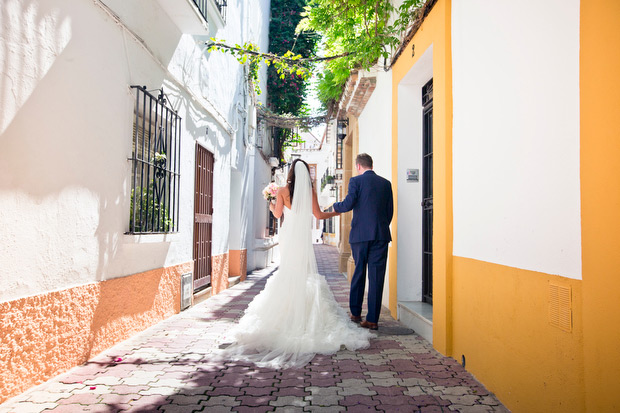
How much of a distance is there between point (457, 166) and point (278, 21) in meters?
13.4

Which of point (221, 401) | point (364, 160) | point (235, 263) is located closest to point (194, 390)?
point (221, 401)

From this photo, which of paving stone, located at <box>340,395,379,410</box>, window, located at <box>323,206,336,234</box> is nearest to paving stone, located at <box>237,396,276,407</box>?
paving stone, located at <box>340,395,379,410</box>

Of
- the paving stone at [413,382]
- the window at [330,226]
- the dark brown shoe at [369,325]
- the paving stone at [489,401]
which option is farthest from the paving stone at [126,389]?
the window at [330,226]

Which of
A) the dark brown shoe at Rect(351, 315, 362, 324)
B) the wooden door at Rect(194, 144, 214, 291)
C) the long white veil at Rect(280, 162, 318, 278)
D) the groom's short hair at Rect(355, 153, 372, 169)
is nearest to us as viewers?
the long white veil at Rect(280, 162, 318, 278)

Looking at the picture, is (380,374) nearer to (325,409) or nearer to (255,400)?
(325,409)

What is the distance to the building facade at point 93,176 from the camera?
2.80m

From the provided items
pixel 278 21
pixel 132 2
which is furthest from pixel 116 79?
pixel 278 21

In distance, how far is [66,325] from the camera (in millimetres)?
3311

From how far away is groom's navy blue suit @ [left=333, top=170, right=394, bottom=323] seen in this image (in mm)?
5023

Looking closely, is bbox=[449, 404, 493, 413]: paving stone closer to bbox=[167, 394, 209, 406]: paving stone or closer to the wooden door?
bbox=[167, 394, 209, 406]: paving stone

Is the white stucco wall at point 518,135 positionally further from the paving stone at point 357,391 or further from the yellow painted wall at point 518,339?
the paving stone at point 357,391

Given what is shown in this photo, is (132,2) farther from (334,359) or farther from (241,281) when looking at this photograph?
(241,281)

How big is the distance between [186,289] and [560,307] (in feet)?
16.5

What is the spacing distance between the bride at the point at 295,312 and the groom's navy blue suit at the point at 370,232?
39cm
